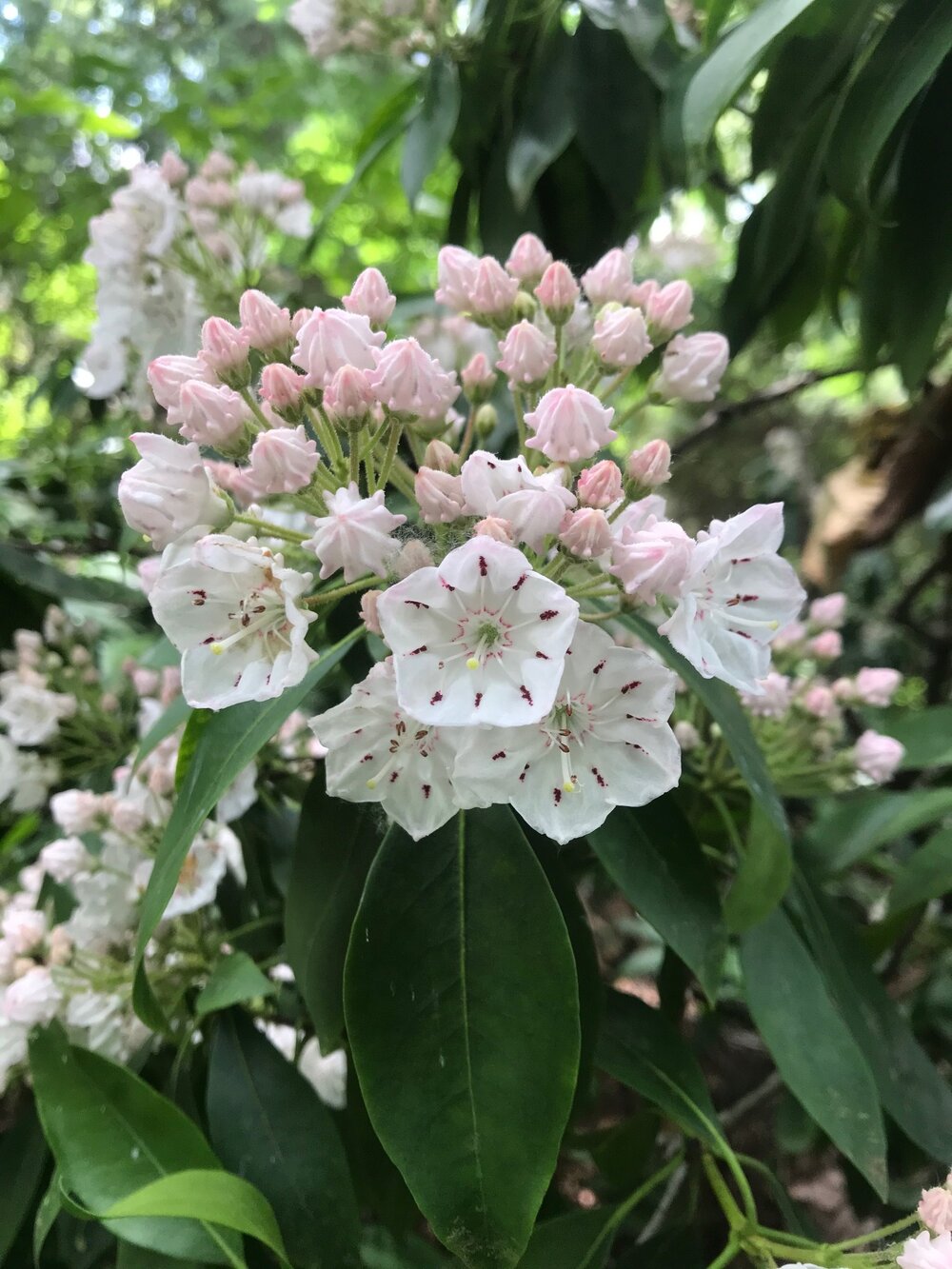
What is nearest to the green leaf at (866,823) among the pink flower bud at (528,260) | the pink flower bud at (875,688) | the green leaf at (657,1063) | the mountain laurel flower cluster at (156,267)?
the pink flower bud at (875,688)

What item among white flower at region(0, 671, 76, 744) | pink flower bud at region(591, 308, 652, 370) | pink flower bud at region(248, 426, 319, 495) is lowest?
white flower at region(0, 671, 76, 744)

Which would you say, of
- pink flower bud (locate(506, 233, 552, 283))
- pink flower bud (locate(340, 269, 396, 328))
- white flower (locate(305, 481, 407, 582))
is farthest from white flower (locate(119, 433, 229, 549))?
pink flower bud (locate(506, 233, 552, 283))

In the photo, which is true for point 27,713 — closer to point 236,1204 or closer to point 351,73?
point 236,1204

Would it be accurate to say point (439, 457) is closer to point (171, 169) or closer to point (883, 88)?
point (883, 88)

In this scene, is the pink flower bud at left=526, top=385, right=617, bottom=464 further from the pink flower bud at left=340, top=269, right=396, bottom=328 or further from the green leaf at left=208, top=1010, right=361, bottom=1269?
the green leaf at left=208, top=1010, right=361, bottom=1269

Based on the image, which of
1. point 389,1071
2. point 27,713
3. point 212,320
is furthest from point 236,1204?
point 27,713
